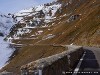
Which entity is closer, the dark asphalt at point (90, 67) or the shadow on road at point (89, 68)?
the shadow on road at point (89, 68)

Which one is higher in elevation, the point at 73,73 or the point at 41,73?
the point at 41,73

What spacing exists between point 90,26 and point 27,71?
107m

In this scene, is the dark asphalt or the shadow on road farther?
the dark asphalt

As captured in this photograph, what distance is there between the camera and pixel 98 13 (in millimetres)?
127750

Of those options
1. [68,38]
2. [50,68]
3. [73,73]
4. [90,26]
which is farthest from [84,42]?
[50,68]

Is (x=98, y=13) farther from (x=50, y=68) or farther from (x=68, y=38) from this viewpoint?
(x=50, y=68)

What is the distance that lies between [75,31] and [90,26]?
1147cm

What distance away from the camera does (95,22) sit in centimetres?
11700

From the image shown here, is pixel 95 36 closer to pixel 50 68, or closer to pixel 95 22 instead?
pixel 95 22

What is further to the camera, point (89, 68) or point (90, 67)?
point (90, 67)

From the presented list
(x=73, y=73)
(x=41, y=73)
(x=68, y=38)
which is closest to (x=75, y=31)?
(x=68, y=38)

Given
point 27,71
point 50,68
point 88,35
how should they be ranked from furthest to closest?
point 88,35 → point 50,68 → point 27,71

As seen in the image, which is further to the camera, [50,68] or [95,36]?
[95,36]

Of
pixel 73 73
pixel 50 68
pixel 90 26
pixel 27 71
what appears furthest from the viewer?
pixel 90 26
